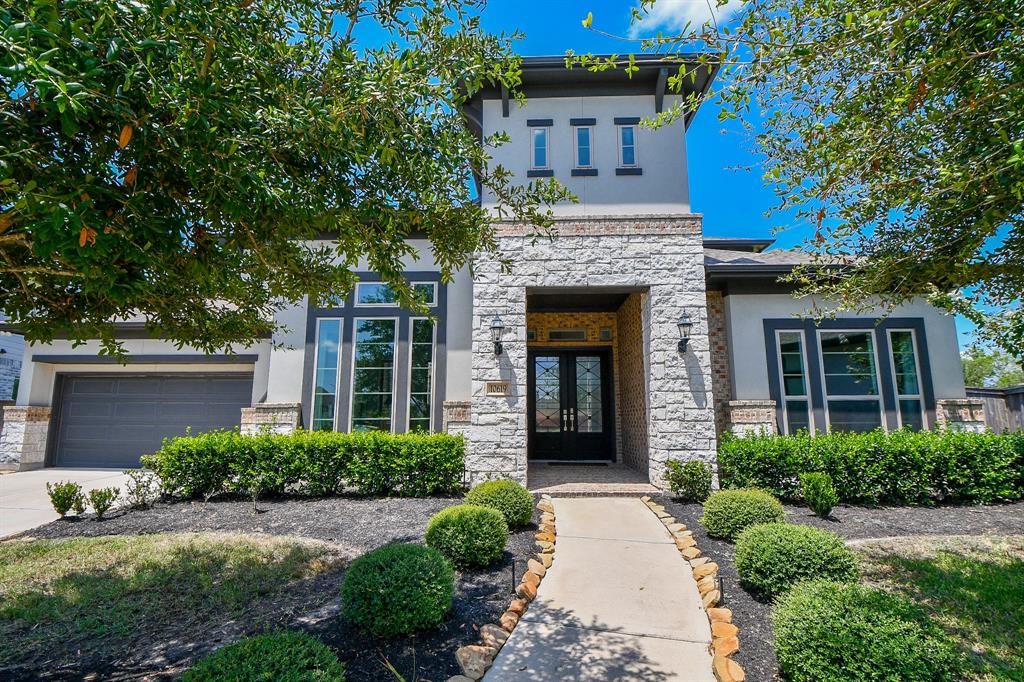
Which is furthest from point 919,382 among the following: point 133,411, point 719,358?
point 133,411

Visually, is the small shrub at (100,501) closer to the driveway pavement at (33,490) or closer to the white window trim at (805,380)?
the driveway pavement at (33,490)

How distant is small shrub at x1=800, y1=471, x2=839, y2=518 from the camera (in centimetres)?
581

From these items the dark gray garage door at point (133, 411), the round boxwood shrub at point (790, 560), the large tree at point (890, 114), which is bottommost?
the round boxwood shrub at point (790, 560)

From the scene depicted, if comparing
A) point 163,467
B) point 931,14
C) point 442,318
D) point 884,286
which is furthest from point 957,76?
point 163,467

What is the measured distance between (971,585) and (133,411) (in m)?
14.5

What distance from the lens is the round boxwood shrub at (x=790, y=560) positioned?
3670 mm

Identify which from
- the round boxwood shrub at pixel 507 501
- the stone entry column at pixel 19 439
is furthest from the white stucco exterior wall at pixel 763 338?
the stone entry column at pixel 19 439

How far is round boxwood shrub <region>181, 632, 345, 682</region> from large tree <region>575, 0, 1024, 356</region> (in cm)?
378

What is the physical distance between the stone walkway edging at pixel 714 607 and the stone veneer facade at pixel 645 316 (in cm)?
214

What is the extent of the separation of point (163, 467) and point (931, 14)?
960 centimetres

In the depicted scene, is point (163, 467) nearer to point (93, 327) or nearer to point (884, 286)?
point (93, 327)

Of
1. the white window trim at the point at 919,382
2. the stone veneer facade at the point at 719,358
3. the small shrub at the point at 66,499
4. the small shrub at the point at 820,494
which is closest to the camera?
the small shrub at the point at 820,494

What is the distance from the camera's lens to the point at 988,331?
5680mm

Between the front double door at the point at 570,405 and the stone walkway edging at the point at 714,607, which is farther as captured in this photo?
the front double door at the point at 570,405
